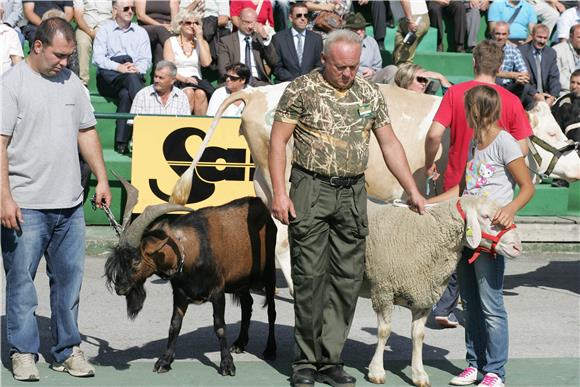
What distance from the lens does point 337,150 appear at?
6.29 metres

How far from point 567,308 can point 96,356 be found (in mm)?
4475

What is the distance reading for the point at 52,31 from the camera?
6301 mm

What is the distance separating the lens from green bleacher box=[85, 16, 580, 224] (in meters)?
Result: 11.9

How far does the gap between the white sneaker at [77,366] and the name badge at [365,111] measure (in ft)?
7.96

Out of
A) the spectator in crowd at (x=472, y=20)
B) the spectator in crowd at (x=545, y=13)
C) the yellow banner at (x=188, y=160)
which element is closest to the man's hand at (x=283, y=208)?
the yellow banner at (x=188, y=160)

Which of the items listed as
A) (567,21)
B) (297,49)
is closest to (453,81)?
(567,21)

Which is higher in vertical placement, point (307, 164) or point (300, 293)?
point (307, 164)

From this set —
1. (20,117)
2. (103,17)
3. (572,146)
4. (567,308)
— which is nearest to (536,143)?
(572,146)

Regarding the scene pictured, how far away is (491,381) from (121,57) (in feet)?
26.2

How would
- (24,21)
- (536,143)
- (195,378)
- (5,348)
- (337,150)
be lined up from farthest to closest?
(24,21)
(536,143)
(5,348)
(195,378)
(337,150)

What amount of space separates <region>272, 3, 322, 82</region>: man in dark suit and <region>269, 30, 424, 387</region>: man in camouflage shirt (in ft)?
22.1

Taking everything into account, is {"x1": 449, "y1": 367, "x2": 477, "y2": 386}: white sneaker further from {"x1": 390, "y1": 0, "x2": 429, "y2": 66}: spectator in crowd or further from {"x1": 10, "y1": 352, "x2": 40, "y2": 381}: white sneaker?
{"x1": 390, "y1": 0, "x2": 429, "y2": 66}: spectator in crowd

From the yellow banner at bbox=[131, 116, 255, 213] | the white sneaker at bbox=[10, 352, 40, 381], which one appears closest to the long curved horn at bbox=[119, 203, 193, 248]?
the white sneaker at bbox=[10, 352, 40, 381]

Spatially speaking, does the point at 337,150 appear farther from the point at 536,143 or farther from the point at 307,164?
the point at 536,143
